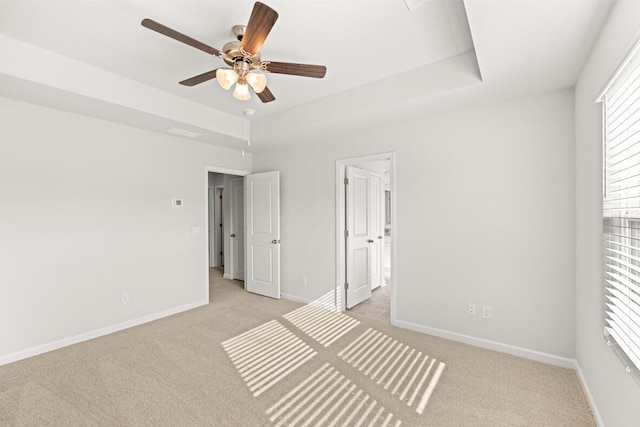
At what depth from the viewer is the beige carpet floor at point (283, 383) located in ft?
6.53

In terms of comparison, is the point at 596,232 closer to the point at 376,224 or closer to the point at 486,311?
the point at 486,311

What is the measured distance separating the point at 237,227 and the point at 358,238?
2886 mm

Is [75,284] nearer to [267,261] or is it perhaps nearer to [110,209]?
[110,209]

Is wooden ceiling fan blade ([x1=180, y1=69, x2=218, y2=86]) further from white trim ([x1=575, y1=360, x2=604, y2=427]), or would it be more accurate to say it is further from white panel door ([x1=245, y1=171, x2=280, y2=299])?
white trim ([x1=575, y1=360, x2=604, y2=427])

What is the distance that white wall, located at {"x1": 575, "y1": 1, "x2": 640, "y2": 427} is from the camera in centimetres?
146

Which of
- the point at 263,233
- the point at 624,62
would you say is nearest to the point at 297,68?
the point at 624,62

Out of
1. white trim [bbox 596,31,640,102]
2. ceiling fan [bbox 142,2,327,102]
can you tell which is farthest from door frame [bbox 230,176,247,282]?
white trim [bbox 596,31,640,102]

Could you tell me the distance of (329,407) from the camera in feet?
6.84

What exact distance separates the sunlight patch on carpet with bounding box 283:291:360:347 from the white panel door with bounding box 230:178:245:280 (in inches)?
89.9

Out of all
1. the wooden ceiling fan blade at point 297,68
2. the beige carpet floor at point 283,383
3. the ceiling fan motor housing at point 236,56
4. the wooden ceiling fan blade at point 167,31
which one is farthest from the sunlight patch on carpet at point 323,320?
the wooden ceiling fan blade at point 167,31

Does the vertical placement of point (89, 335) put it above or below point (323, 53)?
below

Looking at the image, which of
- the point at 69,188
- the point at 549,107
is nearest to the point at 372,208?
the point at 549,107

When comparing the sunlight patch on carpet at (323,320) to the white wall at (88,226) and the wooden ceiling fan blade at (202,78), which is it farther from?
the wooden ceiling fan blade at (202,78)

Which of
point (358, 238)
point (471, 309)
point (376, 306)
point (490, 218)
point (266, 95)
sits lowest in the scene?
point (376, 306)
